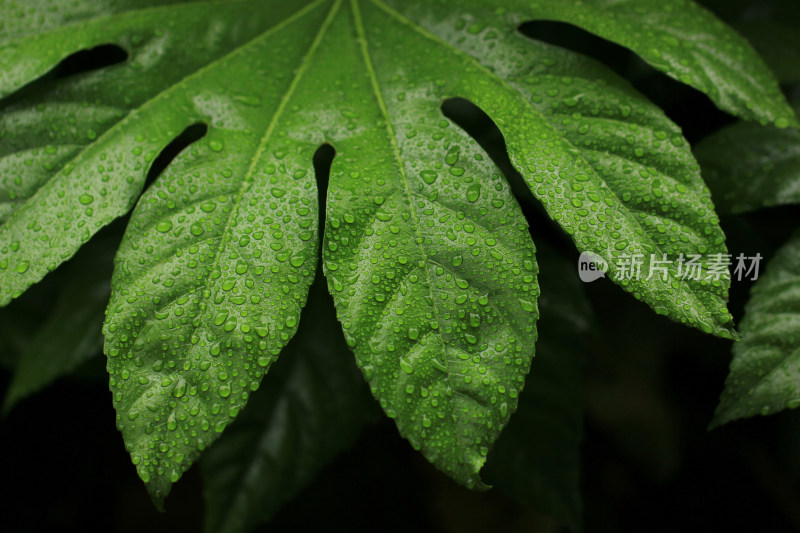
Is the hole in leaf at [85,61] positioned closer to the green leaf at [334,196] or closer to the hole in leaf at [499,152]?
the green leaf at [334,196]

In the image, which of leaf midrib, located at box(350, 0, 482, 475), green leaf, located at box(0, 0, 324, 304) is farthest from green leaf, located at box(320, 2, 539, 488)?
green leaf, located at box(0, 0, 324, 304)

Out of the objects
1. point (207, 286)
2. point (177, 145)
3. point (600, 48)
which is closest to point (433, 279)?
point (207, 286)

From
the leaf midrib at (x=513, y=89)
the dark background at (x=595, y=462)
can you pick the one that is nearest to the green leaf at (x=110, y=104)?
the leaf midrib at (x=513, y=89)

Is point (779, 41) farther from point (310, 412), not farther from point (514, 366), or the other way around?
point (310, 412)

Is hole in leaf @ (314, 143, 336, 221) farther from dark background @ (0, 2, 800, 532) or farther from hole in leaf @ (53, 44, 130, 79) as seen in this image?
hole in leaf @ (53, 44, 130, 79)

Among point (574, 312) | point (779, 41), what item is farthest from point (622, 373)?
point (779, 41)

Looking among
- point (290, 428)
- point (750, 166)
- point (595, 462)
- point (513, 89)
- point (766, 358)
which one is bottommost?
point (595, 462)

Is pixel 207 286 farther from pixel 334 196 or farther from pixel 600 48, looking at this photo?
pixel 600 48
